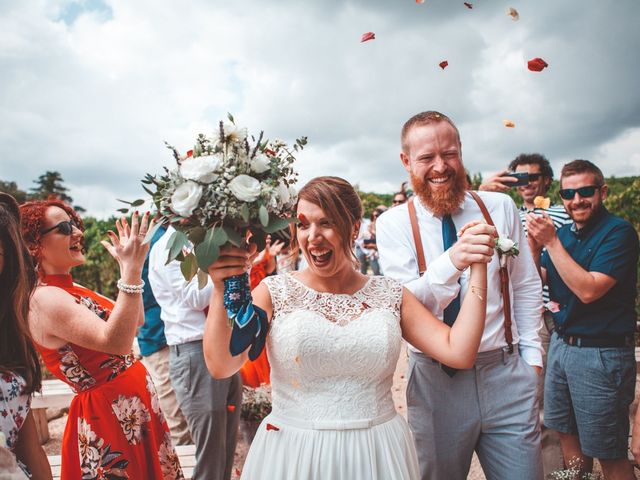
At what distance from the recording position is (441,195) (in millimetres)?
2479

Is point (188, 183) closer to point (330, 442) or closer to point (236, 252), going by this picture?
point (236, 252)

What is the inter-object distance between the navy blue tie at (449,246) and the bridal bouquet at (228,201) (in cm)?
104

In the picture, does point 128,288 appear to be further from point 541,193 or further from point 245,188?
point 541,193

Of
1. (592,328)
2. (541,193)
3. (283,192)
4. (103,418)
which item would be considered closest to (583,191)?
(592,328)

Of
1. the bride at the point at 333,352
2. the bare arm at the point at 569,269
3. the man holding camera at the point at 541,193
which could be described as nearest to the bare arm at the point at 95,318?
the bride at the point at 333,352

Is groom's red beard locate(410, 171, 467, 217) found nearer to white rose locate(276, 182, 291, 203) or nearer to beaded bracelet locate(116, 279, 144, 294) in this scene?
white rose locate(276, 182, 291, 203)

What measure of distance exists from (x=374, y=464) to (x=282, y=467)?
→ 39 cm

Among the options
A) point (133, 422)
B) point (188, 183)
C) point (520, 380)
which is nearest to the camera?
point (188, 183)

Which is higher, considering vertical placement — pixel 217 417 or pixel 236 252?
pixel 236 252

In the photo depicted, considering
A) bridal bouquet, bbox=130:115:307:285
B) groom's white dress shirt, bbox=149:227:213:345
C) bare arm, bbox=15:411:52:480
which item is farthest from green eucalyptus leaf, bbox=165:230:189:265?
groom's white dress shirt, bbox=149:227:213:345

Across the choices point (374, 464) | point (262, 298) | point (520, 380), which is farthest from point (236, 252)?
point (520, 380)

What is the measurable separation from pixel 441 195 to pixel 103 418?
215 cm

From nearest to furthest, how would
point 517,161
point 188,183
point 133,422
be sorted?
point 188,183, point 133,422, point 517,161

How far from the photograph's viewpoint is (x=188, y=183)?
5.41ft
